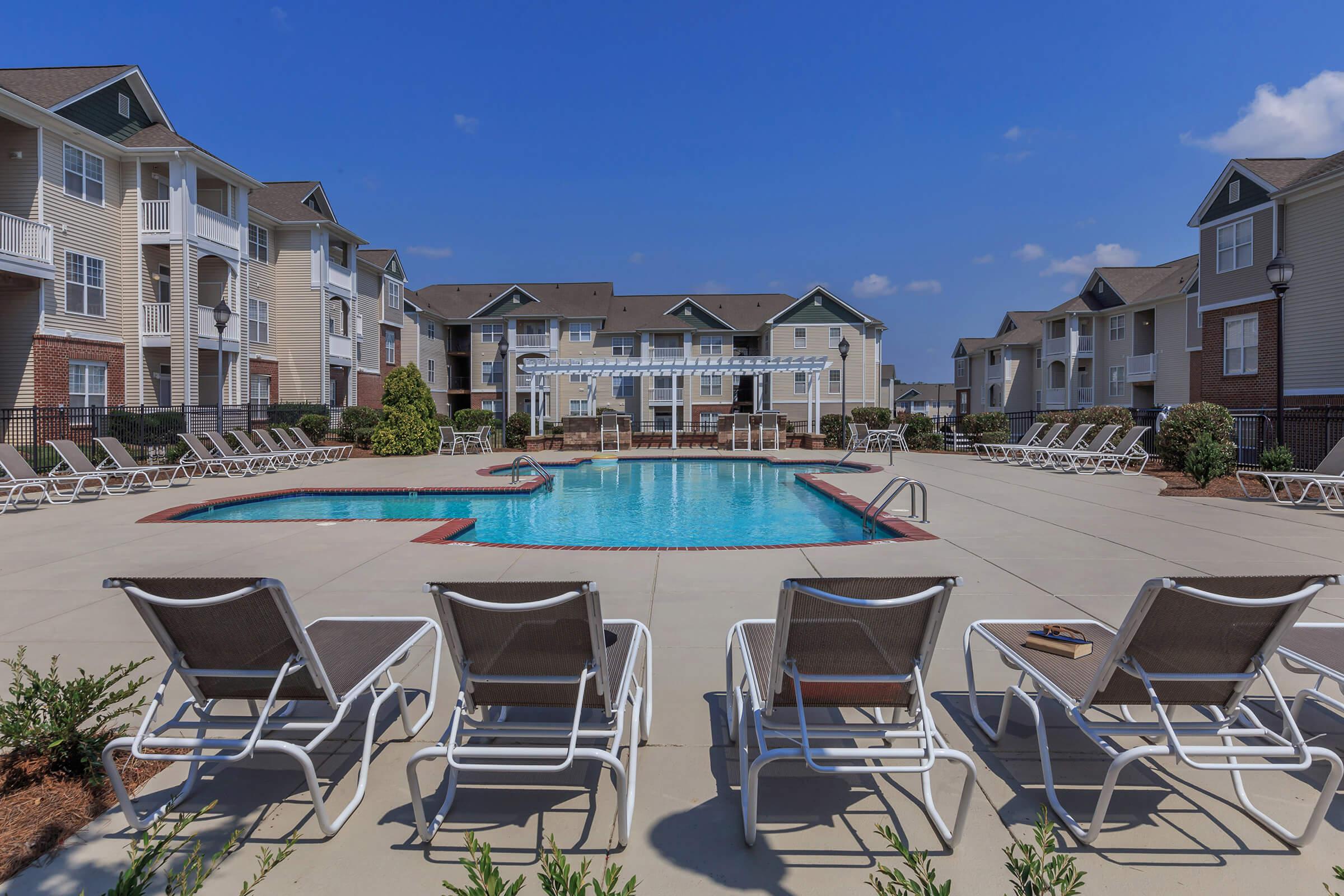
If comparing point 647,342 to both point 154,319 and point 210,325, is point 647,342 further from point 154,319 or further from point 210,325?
point 154,319

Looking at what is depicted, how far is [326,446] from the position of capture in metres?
22.4

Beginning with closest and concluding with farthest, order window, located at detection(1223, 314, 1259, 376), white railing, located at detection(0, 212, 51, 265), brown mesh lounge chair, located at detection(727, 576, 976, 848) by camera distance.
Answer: brown mesh lounge chair, located at detection(727, 576, 976, 848)
white railing, located at detection(0, 212, 51, 265)
window, located at detection(1223, 314, 1259, 376)

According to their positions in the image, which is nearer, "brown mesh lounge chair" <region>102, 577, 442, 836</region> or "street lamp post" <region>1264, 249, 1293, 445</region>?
"brown mesh lounge chair" <region>102, 577, 442, 836</region>

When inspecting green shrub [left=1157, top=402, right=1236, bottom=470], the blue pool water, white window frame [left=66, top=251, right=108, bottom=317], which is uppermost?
white window frame [left=66, top=251, right=108, bottom=317]

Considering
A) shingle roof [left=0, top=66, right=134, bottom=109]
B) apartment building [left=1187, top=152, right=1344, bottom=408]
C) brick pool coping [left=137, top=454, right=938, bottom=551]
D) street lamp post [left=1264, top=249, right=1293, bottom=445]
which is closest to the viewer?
brick pool coping [left=137, top=454, right=938, bottom=551]

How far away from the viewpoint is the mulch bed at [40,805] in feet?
8.13

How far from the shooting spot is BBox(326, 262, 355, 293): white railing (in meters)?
30.6

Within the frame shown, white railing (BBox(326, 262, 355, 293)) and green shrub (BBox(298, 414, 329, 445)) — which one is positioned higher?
white railing (BBox(326, 262, 355, 293))

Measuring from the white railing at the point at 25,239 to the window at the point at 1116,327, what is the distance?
42.9 metres

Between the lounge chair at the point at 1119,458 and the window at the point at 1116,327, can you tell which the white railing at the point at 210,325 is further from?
the window at the point at 1116,327

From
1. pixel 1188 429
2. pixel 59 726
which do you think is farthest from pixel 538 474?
pixel 59 726

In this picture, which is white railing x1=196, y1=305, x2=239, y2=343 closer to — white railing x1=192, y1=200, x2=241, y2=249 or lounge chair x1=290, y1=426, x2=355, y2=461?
white railing x1=192, y1=200, x2=241, y2=249

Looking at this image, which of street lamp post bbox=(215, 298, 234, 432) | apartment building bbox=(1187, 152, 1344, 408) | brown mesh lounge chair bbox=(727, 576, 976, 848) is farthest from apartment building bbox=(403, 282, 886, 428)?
brown mesh lounge chair bbox=(727, 576, 976, 848)

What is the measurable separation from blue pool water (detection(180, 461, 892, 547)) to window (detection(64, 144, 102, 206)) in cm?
1409
